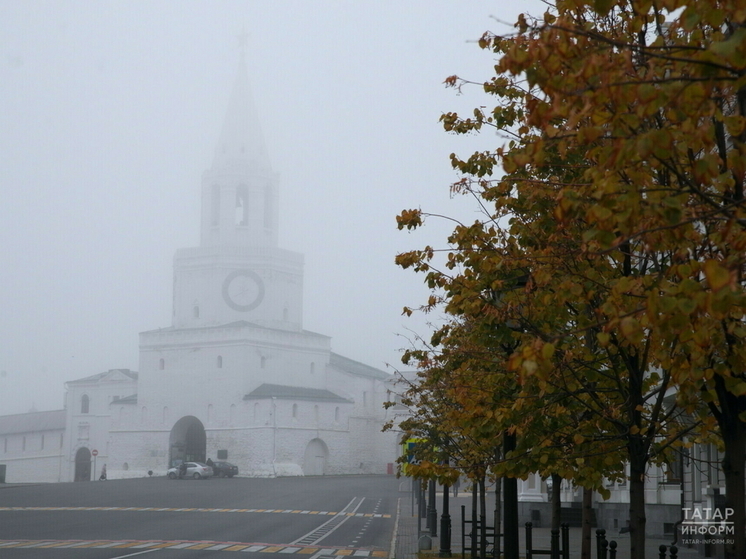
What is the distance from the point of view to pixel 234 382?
326 ft

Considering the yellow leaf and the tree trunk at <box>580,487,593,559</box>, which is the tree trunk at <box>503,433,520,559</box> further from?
the yellow leaf

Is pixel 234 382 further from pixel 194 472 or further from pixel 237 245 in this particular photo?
pixel 194 472

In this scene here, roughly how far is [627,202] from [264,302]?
4057 inches

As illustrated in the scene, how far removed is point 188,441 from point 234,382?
25.1ft

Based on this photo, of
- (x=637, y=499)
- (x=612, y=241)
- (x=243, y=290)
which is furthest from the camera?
(x=243, y=290)

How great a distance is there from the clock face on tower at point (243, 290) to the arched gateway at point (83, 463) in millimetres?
23477

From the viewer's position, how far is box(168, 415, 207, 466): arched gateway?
326ft

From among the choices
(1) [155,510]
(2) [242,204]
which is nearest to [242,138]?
(2) [242,204]

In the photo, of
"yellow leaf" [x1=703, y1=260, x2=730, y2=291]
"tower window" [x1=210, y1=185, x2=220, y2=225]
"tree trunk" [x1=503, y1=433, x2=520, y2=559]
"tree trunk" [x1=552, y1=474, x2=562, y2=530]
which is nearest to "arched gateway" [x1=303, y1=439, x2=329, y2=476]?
"tower window" [x1=210, y1=185, x2=220, y2=225]

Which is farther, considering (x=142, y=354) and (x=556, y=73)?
(x=142, y=354)

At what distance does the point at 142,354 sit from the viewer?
104500 millimetres

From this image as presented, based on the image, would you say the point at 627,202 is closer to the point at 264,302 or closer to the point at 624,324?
the point at 624,324

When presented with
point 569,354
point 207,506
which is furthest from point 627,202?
point 207,506

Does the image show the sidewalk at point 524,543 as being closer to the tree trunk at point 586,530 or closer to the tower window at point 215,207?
the tree trunk at point 586,530
